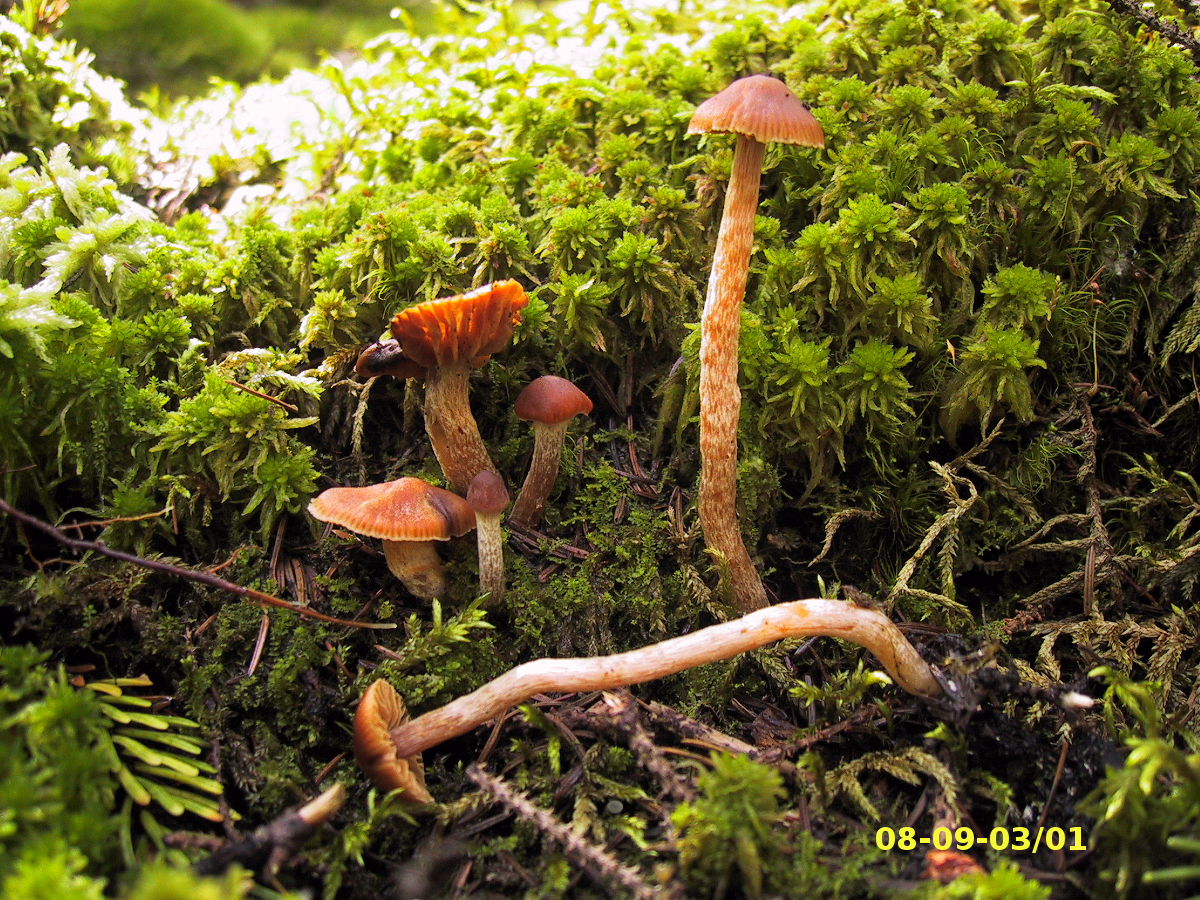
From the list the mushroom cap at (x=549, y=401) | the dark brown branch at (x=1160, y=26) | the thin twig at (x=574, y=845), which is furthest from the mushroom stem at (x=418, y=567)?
the dark brown branch at (x=1160, y=26)

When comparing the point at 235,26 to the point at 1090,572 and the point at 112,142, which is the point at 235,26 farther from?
the point at 1090,572

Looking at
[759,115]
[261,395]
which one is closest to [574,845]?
[261,395]

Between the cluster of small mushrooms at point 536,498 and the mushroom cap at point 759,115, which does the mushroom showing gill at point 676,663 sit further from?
the mushroom cap at point 759,115

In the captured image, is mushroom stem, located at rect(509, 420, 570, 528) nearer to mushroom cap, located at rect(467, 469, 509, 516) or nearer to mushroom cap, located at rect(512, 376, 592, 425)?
mushroom cap, located at rect(512, 376, 592, 425)

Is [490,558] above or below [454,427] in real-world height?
below

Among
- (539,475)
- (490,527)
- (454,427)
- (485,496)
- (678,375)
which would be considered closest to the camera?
(485,496)

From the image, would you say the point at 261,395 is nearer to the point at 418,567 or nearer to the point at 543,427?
the point at 418,567

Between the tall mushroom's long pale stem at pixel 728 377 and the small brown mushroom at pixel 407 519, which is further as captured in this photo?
the tall mushroom's long pale stem at pixel 728 377
